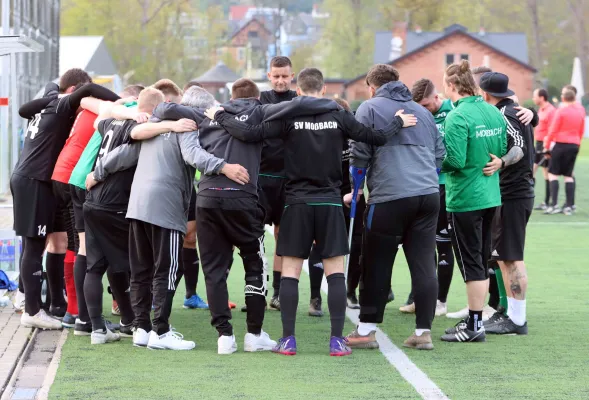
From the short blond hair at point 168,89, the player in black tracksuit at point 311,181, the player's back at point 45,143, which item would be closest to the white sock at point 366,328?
the player in black tracksuit at point 311,181

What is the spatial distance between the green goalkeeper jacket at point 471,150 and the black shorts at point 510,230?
14.6 inches

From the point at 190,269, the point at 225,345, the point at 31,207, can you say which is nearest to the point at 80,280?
the point at 31,207

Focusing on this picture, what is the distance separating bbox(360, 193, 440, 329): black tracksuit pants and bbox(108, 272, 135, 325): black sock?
1.80m

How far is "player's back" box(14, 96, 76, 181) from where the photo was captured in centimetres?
884

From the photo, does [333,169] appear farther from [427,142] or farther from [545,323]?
[545,323]

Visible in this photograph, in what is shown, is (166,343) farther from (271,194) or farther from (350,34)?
(350,34)

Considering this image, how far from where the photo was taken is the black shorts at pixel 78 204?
850 cm

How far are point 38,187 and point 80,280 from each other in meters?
0.92

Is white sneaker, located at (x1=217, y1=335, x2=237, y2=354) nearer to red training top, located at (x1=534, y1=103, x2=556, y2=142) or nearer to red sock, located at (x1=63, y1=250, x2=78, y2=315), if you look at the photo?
red sock, located at (x1=63, y1=250, x2=78, y2=315)

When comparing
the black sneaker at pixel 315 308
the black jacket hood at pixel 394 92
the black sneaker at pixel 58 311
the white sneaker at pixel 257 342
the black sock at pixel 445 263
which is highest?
the black jacket hood at pixel 394 92

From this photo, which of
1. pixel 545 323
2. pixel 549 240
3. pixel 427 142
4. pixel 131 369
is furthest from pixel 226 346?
pixel 549 240

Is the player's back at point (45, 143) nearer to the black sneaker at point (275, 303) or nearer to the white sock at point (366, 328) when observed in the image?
the black sneaker at point (275, 303)

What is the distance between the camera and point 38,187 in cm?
885

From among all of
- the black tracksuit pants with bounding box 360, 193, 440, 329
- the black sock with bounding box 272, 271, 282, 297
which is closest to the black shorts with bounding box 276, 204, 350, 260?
the black tracksuit pants with bounding box 360, 193, 440, 329
